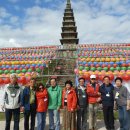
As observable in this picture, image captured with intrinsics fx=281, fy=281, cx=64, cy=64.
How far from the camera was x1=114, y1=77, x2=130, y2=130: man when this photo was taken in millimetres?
7941

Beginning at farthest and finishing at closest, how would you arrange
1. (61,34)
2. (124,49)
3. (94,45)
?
(61,34) < (94,45) < (124,49)

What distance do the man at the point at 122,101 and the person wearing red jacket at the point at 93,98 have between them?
0.78 metres

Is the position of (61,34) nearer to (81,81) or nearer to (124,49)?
(124,49)

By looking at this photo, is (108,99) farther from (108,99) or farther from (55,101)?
(55,101)

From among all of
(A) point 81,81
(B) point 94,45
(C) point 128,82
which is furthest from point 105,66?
(B) point 94,45

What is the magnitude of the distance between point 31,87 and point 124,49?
2064 cm

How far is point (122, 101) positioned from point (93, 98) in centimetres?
109

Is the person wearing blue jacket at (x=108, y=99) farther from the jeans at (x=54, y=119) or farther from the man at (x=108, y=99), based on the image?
the jeans at (x=54, y=119)

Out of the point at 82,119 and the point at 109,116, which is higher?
the point at 109,116

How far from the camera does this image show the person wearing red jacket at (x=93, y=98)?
869 centimetres

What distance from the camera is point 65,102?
26.5 ft

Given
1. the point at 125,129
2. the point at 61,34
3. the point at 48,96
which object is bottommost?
the point at 125,129

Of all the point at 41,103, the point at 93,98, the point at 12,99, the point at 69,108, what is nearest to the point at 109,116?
the point at 93,98

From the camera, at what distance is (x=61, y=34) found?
170ft
